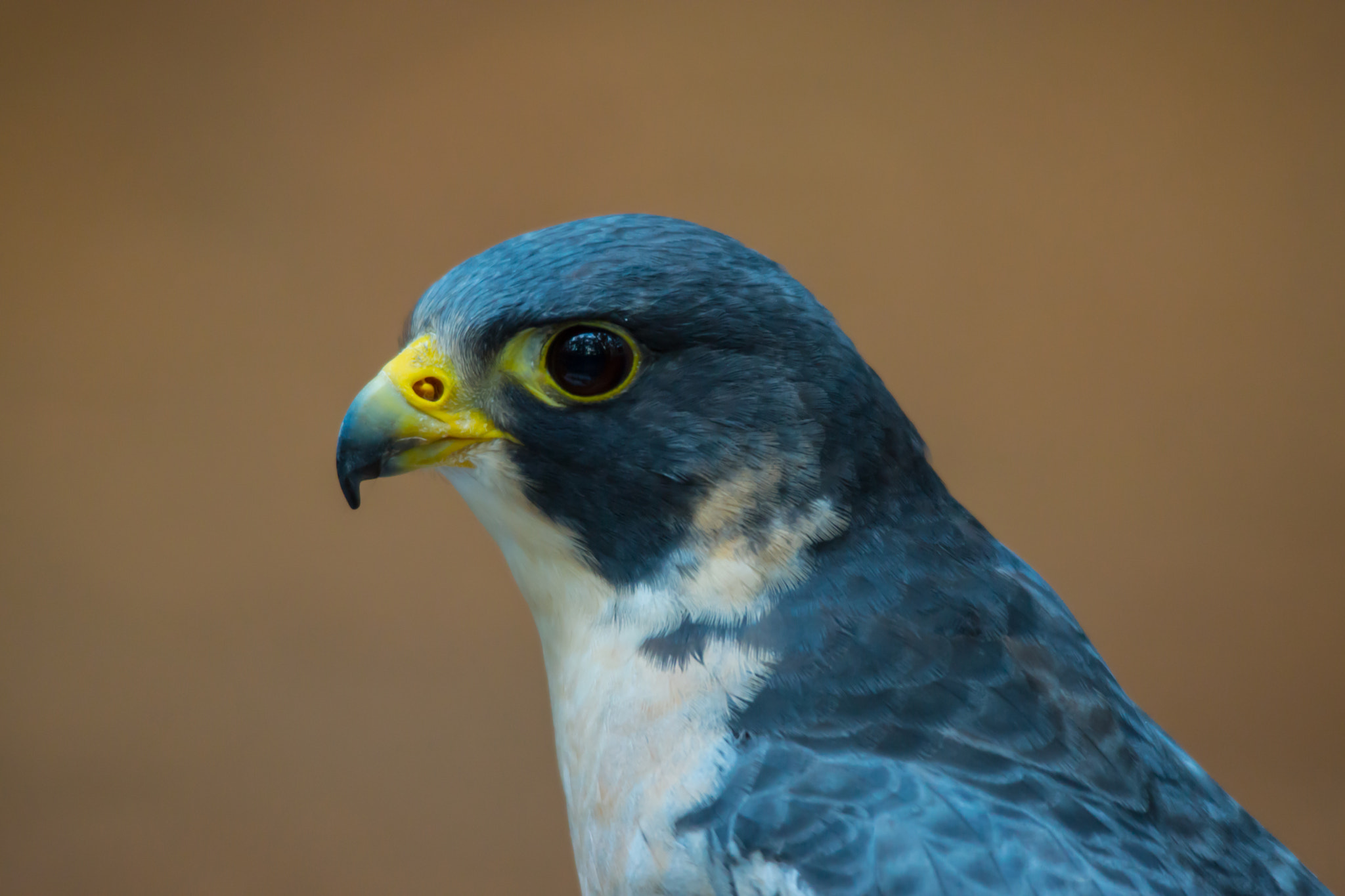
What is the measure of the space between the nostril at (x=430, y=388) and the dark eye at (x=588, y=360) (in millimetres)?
138

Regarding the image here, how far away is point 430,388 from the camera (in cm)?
133

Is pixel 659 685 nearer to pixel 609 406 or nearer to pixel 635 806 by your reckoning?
pixel 635 806

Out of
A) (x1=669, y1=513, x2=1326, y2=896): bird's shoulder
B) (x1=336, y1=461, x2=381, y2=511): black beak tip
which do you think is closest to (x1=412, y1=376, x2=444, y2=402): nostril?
(x1=336, y1=461, x2=381, y2=511): black beak tip

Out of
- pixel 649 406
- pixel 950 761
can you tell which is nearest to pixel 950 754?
pixel 950 761

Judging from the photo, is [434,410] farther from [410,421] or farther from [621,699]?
[621,699]

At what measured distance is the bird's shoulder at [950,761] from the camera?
110 cm

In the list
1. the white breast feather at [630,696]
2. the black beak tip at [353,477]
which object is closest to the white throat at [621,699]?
the white breast feather at [630,696]

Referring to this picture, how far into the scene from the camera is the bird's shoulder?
1097mm

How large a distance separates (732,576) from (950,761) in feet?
1.03

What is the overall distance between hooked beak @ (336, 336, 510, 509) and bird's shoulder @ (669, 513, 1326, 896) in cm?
39

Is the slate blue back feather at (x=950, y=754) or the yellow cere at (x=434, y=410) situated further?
the yellow cere at (x=434, y=410)

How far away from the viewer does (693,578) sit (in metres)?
1.30

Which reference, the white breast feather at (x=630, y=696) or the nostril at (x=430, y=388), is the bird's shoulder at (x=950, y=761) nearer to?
the white breast feather at (x=630, y=696)

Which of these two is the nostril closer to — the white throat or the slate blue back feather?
the white throat
